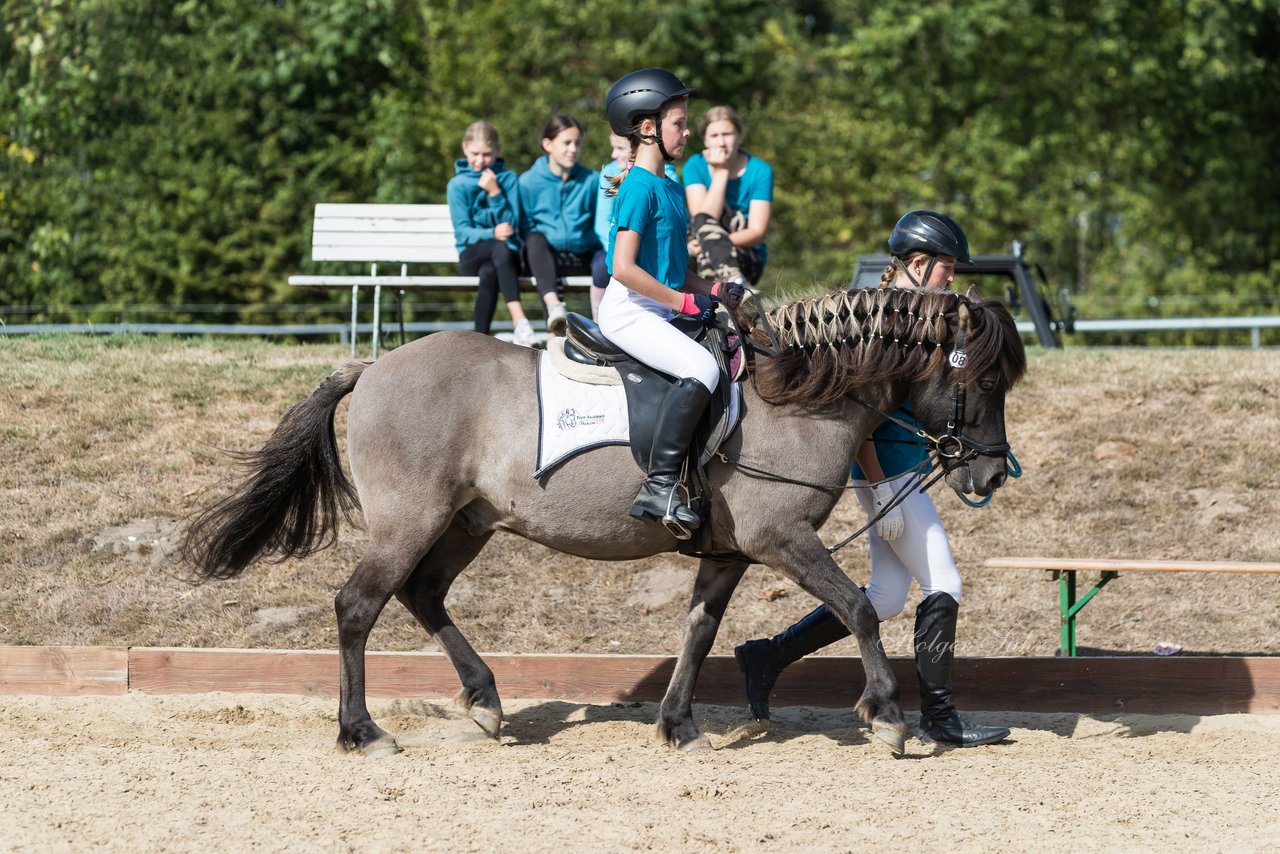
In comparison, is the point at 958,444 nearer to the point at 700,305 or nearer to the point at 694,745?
the point at 700,305

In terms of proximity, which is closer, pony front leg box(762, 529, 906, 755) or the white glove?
pony front leg box(762, 529, 906, 755)

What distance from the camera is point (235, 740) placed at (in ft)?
19.8

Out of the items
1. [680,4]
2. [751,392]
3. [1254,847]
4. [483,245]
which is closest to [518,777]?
[751,392]

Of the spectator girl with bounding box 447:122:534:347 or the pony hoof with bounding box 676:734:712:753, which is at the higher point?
the spectator girl with bounding box 447:122:534:347

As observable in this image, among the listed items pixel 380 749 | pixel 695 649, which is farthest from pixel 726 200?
pixel 380 749

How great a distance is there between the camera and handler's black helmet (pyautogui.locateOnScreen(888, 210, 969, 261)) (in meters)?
6.09

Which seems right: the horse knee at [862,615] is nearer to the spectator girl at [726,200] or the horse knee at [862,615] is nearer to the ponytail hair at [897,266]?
the ponytail hair at [897,266]

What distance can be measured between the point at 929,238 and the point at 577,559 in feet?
10.6

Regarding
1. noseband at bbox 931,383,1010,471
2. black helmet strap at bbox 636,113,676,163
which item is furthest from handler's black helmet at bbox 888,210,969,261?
black helmet strap at bbox 636,113,676,163

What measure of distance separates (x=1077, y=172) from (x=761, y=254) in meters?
15.5

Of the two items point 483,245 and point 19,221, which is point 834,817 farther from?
point 19,221

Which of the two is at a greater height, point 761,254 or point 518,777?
point 761,254

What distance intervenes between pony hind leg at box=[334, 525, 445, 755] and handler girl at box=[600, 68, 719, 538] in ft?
3.18

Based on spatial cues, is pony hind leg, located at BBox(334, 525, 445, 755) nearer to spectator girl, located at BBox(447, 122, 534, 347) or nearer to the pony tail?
the pony tail
